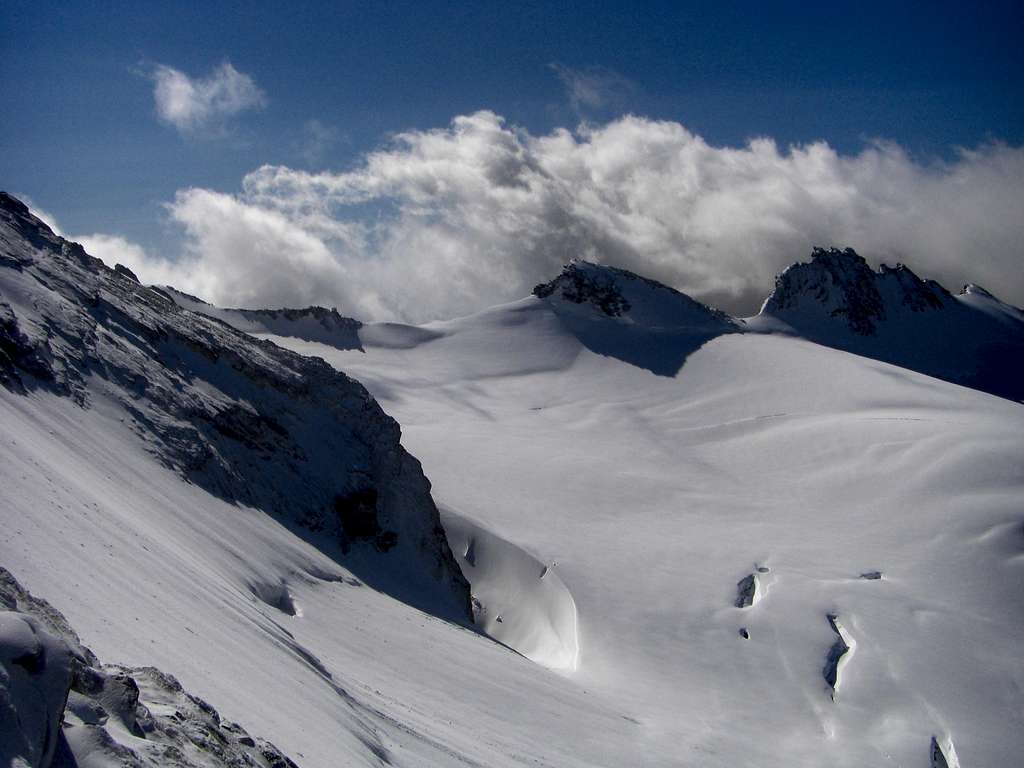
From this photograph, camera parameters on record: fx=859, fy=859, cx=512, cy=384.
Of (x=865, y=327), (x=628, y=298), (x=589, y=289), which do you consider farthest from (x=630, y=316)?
(x=865, y=327)

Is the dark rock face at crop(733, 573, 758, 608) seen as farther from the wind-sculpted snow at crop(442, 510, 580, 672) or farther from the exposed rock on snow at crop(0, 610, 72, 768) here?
the exposed rock on snow at crop(0, 610, 72, 768)

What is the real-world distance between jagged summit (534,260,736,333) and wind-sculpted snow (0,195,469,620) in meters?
103

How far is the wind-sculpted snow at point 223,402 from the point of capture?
29438 mm

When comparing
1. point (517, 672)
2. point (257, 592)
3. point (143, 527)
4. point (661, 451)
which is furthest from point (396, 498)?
point (661, 451)

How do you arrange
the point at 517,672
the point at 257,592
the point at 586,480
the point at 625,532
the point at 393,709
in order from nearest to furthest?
the point at 393,709, the point at 257,592, the point at 517,672, the point at 625,532, the point at 586,480

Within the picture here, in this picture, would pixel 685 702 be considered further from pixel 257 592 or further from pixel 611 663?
pixel 257 592

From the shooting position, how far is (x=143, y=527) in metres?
20.7

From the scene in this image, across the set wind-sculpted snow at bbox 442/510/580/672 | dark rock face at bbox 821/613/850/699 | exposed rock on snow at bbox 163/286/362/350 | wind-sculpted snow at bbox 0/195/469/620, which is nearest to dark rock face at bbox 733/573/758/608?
dark rock face at bbox 821/613/850/699

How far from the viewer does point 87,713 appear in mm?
8555

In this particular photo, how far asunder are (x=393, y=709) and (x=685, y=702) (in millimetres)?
19845

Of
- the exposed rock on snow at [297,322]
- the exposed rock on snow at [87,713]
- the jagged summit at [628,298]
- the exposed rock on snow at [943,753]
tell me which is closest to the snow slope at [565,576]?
the exposed rock on snow at [943,753]

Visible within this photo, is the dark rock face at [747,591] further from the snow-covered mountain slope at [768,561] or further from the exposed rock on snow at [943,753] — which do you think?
the exposed rock on snow at [943,753]

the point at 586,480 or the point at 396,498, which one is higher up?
the point at 586,480

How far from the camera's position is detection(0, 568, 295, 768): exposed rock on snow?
7.48 m
